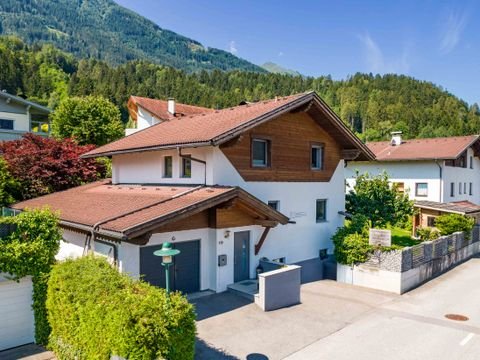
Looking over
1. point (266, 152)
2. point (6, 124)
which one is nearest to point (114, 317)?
point (266, 152)

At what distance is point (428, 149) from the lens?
3444cm

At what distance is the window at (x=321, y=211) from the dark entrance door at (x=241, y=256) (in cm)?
587

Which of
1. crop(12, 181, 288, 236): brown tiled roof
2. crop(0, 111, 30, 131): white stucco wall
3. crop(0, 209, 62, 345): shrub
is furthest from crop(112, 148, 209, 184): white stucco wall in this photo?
crop(0, 111, 30, 131): white stucco wall

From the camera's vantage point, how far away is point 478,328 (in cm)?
1225

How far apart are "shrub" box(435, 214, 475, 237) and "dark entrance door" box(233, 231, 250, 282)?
1677 centimetres

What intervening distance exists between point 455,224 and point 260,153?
53.3ft

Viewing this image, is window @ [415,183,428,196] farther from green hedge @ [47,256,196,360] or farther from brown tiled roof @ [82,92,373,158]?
green hedge @ [47,256,196,360]

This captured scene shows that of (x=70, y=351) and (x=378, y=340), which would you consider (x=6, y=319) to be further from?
(x=378, y=340)

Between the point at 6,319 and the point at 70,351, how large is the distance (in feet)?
8.11

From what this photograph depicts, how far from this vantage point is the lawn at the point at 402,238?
25.7m

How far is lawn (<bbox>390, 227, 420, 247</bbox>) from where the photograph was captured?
25.7m

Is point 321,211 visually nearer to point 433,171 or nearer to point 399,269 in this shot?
→ point 399,269

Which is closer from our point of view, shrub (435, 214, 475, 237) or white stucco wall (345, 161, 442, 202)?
shrub (435, 214, 475, 237)

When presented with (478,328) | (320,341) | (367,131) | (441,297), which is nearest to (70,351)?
(320,341)
